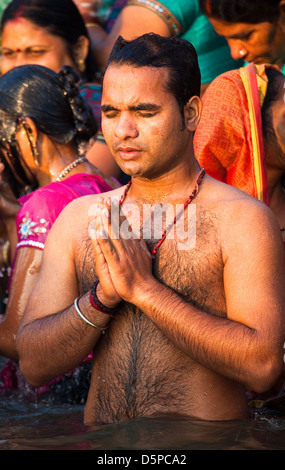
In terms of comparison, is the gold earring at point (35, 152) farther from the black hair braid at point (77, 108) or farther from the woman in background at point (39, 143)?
the black hair braid at point (77, 108)

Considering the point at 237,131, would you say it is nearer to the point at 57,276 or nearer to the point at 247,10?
the point at 247,10

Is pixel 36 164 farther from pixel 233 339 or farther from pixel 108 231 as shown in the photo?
pixel 233 339

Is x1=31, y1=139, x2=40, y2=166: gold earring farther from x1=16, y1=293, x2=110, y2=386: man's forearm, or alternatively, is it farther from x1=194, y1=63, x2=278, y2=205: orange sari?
x1=16, y1=293, x2=110, y2=386: man's forearm

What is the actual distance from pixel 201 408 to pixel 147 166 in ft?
3.33

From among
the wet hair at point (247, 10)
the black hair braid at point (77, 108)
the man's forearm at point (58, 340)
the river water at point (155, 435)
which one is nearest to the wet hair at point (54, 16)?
the black hair braid at point (77, 108)

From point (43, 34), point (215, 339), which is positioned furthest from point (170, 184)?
point (43, 34)

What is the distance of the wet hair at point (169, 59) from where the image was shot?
128 inches

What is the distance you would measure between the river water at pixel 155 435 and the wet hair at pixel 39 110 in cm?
174

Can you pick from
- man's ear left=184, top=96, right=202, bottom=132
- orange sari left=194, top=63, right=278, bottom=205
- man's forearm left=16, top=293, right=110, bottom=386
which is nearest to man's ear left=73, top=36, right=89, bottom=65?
orange sari left=194, top=63, right=278, bottom=205

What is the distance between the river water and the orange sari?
1.40m

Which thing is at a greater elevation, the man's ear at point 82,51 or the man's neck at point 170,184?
the man's ear at point 82,51

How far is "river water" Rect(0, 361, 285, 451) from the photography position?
289 centimetres

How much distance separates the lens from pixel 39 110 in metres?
4.59
